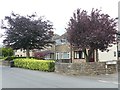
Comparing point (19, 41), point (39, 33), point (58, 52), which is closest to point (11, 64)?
point (19, 41)

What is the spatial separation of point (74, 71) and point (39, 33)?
20138 millimetres

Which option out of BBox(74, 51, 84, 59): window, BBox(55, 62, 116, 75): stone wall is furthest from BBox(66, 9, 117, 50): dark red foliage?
BBox(74, 51, 84, 59): window

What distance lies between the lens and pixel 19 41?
4394 centimetres

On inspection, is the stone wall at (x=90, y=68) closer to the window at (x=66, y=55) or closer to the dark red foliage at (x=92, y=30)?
the dark red foliage at (x=92, y=30)

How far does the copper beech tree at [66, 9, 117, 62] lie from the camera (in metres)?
24.1

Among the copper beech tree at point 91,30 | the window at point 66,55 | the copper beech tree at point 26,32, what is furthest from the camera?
the window at point 66,55

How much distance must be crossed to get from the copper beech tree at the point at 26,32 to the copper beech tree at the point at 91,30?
18572 millimetres

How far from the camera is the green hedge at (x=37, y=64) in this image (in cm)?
2889

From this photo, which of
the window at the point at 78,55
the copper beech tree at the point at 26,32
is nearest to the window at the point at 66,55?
the window at the point at 78,55

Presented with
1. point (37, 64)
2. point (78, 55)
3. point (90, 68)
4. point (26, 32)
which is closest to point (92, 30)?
point (90, 68)

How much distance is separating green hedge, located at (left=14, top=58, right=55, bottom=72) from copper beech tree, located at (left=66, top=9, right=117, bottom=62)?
433cm

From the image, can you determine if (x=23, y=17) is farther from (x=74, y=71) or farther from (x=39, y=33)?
(x=74, y=71)

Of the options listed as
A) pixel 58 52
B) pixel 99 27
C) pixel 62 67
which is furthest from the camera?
pixel 58 52

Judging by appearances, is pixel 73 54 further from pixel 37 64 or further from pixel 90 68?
pixel 90 68
